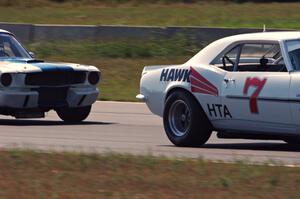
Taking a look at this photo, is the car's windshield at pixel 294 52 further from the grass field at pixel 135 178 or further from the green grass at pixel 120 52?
the green grass at pixel 120 52

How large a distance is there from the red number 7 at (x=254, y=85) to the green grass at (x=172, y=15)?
18773mm

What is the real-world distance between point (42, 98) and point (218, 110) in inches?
169

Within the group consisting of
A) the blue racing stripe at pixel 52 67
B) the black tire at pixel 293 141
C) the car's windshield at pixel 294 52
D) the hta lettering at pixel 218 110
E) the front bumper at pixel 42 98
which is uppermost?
the car's windshield at pixel 294 52

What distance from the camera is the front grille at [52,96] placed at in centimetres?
1587

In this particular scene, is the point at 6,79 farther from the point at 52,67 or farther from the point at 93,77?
the point at 93,77

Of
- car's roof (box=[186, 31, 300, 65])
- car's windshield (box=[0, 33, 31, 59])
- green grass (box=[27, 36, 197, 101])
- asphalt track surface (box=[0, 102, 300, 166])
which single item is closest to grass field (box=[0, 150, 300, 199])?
asphalt track surface (box=[0, 102, 300, 166])

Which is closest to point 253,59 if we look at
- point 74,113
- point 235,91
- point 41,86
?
point 235,91

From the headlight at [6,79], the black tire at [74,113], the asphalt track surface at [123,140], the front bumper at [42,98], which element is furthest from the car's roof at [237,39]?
the black tire at [74,113]

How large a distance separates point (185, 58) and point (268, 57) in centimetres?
1365

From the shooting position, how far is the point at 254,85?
1193cm

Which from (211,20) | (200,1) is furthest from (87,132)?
(200,1)

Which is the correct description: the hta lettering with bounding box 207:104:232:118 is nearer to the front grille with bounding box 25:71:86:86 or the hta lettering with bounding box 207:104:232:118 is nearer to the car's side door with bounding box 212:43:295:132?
the car's side door with bounding box 212:43:295:132

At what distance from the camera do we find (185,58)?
2602 centimetres

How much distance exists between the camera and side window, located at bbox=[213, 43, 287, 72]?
1220 centimetres
